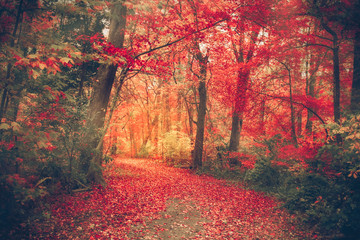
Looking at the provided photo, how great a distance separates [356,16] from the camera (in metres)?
4.54

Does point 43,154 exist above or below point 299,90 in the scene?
below

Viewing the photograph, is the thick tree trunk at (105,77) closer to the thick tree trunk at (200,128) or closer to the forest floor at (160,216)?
the forest floor at (160,216)

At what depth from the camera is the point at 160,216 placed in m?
5.95

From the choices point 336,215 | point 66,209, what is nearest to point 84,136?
point 66,209

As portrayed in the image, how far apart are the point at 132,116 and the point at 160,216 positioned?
4020mm

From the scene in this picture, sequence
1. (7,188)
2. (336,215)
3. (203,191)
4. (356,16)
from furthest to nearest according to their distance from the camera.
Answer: (203,191)
(356,16)
(336,215)
(7,188)

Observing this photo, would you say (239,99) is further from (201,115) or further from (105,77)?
(105,77)

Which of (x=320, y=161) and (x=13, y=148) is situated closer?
(x=13, y=148)

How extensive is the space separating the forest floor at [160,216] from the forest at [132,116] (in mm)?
48

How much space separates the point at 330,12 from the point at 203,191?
778cm

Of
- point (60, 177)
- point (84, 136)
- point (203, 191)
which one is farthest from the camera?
point (203, 191)

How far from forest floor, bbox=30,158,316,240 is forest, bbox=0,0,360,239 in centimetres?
5

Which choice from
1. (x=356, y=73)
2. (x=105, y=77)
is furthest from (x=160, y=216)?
(x=356, y=73)

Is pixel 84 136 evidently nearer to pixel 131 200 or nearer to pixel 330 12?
pixel 131 200
